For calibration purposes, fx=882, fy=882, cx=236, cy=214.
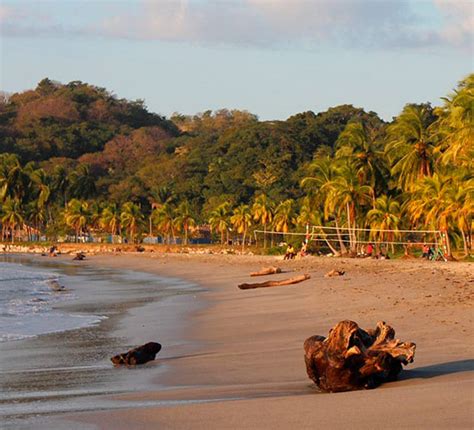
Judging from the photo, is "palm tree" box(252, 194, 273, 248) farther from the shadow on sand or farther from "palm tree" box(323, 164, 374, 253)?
the shadow on sand

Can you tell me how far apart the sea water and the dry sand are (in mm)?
2500

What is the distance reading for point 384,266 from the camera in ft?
99.6

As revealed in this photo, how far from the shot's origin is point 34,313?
64.8 ft

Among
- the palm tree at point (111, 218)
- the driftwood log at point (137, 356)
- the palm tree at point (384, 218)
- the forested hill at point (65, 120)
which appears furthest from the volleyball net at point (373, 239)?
the forested hill at point (65, 120)

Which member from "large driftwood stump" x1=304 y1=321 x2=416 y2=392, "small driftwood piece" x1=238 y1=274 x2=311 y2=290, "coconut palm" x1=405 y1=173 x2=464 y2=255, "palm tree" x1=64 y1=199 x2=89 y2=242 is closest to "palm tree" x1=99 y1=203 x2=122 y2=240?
"palm tree" x1=64 y1=199 x2=89 y2=242

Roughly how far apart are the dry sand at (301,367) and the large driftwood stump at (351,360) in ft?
0.53

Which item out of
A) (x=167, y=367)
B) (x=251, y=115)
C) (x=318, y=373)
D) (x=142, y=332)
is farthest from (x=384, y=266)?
(x=251, y=115)

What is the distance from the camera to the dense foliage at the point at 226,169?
46.7 metres

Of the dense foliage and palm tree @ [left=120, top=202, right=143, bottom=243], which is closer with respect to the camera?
the dense foliage

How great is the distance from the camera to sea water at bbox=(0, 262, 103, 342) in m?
16.0

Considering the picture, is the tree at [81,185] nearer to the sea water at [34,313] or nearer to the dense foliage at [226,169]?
the dense foliage at [226,169]

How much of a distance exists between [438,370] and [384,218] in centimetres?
4033

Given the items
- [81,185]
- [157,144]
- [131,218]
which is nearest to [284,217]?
[131,218]

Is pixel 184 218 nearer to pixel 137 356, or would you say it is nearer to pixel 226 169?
pixel 226 169
